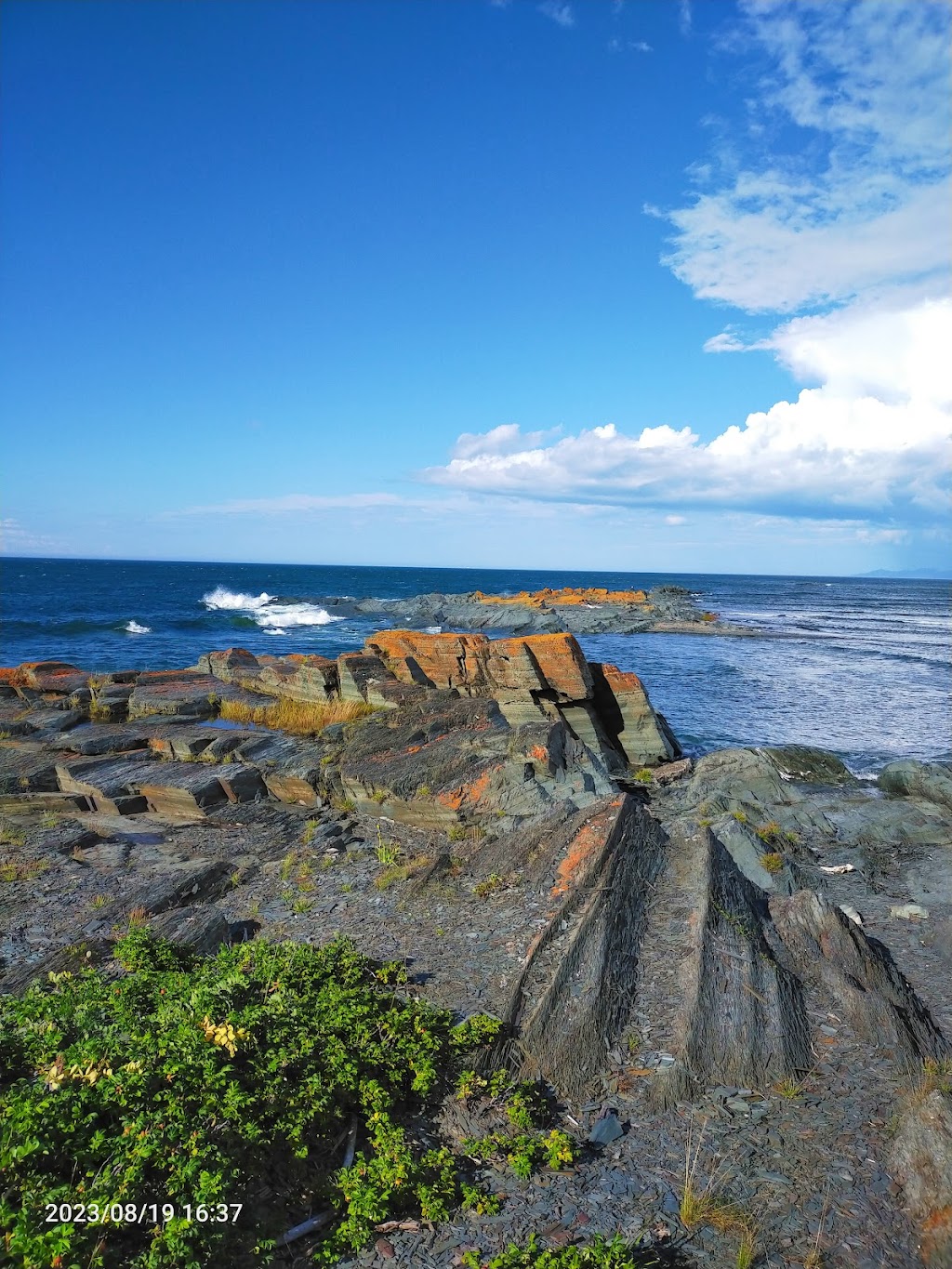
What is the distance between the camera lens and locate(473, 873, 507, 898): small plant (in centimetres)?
975

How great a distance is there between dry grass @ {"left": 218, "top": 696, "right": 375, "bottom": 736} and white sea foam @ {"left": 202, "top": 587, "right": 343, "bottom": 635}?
44.3 metres

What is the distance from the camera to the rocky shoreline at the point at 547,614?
64312mm

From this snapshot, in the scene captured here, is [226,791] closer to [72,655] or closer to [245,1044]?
[245,1044]

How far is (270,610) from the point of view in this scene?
3278 inches

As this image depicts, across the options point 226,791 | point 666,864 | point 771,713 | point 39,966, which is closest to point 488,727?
point 226,791

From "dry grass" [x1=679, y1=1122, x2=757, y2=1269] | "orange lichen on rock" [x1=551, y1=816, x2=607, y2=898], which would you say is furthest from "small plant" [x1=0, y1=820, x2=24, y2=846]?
"dry grass" [x1=679, y1=1122, x2=757, y2=1269]

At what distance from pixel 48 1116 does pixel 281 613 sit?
77.6 metres

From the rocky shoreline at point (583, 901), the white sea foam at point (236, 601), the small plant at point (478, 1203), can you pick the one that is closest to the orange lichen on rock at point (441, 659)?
the rocky shoreline at point (583, 901)

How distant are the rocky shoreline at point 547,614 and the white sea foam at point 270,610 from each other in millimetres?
Answer: 2278

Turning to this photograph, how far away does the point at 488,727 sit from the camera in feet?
54.4

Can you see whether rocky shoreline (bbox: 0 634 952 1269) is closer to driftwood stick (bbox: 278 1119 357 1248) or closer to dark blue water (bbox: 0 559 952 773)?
driftwood stick (bbox: 278 1119 357 1248)

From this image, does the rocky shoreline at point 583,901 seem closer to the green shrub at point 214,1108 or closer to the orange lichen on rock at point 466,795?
the orange lichen on rock at point 466,795

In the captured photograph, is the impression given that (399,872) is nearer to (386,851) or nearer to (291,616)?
(386,851)

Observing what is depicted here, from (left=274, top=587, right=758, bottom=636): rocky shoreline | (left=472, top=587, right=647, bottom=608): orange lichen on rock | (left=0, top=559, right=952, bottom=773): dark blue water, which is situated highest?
(left=472, top=587, right=647, bottom=608): orange lichen on rock
